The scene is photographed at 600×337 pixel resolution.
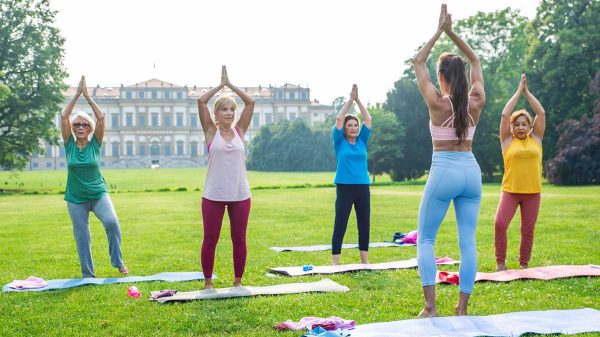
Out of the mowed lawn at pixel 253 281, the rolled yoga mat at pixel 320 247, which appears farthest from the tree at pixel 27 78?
the rolled yoga mat at pixel 320 247

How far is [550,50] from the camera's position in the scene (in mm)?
38938

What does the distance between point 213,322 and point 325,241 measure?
6.27 meters

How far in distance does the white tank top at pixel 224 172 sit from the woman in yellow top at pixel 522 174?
323cm

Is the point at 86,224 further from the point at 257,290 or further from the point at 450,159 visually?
the point at 450,159

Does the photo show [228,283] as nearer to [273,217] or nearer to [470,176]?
[470,176]

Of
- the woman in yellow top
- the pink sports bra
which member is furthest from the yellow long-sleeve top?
the pink sports bra

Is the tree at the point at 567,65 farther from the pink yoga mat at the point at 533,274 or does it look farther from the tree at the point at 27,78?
the pink yoga mat at the point at 533,274

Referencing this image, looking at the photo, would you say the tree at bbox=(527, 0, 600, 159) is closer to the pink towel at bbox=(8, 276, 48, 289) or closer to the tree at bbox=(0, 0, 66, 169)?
the tree at bbox=(0, 0, 66, 169)

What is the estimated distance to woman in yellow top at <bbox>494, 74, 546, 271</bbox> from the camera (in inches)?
313

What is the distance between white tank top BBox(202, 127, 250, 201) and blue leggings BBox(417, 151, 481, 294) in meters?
2.01

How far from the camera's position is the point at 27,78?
4000 cm

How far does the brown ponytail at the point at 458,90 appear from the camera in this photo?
5.12 m

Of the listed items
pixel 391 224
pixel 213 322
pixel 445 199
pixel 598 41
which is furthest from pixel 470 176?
pixel 598 41

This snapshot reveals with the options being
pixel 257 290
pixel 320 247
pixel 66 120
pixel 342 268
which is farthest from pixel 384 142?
pixel 257 290
